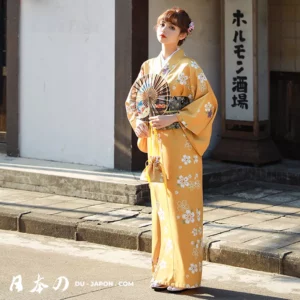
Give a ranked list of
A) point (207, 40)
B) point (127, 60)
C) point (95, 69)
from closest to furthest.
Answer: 1. point (127, 60)
2. point (95, 69)
3. point (207, 40)

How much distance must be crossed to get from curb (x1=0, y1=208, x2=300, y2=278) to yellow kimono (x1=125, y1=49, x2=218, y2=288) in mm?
958

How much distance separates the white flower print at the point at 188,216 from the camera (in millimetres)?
7207

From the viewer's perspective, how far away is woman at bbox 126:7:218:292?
23.6ft

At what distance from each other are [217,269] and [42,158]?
4.75 m

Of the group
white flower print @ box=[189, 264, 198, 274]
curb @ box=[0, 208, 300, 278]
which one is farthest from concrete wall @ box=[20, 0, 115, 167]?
white flower print @ box=[189, 264, 198, 274]

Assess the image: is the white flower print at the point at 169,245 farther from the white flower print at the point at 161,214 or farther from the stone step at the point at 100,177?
the stone step at the point at 100,177

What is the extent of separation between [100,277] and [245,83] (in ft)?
16.1

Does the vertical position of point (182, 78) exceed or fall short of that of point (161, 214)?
it exceeds it

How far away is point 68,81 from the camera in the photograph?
12.0 metres

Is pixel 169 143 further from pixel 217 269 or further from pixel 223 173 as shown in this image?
pixel 223 173

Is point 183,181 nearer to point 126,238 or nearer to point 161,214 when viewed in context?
point 161,214

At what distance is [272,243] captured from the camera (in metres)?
8.38

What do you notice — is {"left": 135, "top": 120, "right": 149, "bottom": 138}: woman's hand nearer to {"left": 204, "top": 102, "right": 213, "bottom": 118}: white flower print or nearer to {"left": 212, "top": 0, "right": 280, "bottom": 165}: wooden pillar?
{"left": 204, "top": 102, "right": 213, "bottom": 118}: white flower print

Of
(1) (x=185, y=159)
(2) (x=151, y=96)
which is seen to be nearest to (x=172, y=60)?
(2) (x=151, y=96)
